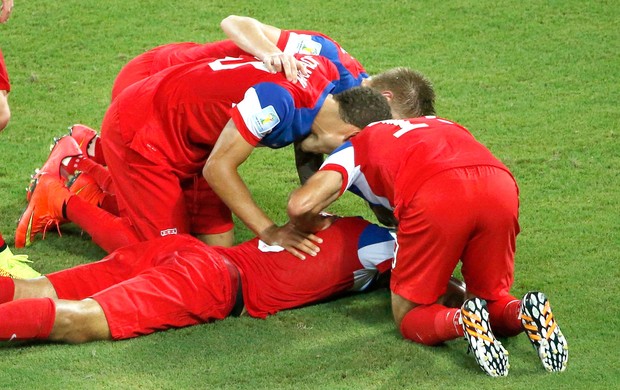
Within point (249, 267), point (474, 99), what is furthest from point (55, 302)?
point (474, 99)

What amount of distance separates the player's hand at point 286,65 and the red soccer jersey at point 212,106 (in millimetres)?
31

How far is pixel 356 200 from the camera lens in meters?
5.34

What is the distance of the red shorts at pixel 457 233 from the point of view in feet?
12.0

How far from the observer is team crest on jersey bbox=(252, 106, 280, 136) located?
13.7 ft

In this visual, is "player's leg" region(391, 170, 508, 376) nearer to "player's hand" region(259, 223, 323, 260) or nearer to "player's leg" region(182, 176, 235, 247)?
"player's hand" region(259, 223, 323, 260)

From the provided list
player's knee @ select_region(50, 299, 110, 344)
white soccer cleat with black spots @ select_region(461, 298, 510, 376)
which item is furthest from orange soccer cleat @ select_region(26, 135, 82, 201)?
white soccer cleat with black spots @ select_region(461, 298, 510, 376)

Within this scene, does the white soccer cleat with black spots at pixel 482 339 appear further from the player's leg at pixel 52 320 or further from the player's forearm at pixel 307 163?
the player's forearm at pixel 307 163

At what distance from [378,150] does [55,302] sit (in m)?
1.23

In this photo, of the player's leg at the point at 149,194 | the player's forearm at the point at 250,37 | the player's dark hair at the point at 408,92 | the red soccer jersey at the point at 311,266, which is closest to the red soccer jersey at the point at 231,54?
the player's forearm at the point at 250,37

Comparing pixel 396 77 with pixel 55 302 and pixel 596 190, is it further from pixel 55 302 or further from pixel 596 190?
pixel 55 302

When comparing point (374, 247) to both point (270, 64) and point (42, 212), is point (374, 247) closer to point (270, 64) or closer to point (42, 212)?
point (270, 64)

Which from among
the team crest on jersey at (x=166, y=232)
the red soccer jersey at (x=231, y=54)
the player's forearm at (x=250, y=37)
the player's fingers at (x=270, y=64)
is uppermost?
the player's fingers at (x=270, y=64)

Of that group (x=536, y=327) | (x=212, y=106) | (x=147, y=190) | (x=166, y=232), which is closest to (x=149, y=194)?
(x=147, y=190)

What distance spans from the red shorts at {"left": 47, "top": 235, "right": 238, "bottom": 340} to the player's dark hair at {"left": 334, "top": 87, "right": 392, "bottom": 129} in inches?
29.5
